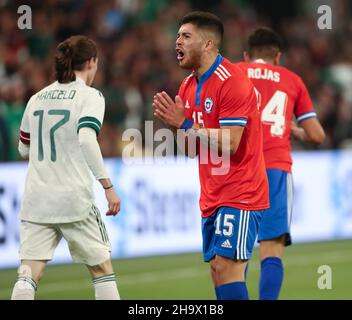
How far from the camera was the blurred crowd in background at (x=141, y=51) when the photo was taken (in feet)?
47.1

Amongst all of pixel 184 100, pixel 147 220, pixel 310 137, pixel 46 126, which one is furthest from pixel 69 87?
pixel 147 220

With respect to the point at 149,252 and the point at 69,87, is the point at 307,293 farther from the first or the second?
the point at 69,87

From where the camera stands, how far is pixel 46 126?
23.6ft

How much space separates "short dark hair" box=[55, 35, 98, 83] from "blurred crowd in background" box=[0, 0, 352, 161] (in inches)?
218

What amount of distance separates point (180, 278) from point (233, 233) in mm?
4778

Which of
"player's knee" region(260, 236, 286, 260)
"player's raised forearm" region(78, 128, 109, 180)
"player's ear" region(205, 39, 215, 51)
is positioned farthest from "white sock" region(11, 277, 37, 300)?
"player's knee" region(260, 236, 286, 260)

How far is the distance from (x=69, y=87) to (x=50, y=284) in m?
4.48

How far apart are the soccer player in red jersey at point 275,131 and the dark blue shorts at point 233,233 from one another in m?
1.39

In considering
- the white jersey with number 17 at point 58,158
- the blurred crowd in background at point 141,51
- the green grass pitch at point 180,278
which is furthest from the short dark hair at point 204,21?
the blurred crowd in background at point 141,51

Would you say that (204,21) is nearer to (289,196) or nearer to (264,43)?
(264,43)

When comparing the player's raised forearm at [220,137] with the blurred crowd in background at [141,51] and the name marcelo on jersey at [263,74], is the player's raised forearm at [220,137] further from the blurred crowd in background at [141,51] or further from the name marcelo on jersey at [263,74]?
the blurred crowd in background at [141,51]

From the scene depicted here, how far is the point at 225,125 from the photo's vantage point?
22.3ft

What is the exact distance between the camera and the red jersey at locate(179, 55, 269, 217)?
6855mm

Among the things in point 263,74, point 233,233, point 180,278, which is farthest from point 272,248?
point 180,278
